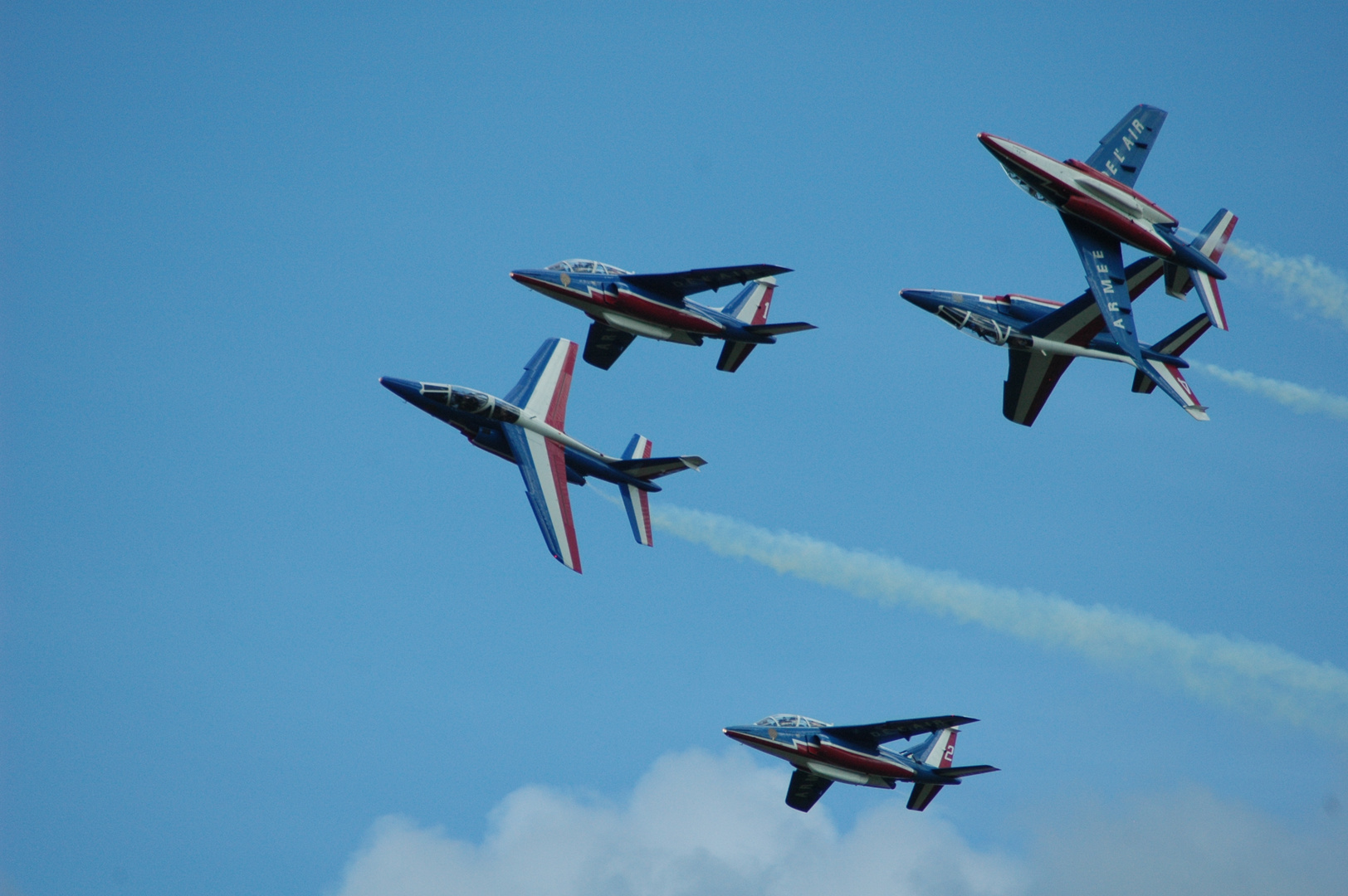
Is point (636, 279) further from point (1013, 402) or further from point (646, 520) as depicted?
point (1013, 402)

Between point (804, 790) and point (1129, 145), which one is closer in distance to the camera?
point (1129, 145)

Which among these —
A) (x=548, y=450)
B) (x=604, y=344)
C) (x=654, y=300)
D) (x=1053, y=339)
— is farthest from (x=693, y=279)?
(x=1053, y=339)

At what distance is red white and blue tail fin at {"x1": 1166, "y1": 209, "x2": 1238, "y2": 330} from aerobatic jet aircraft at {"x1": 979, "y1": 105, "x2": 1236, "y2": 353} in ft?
0.11

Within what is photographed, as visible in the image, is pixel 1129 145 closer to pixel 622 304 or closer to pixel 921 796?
pixel 622 304

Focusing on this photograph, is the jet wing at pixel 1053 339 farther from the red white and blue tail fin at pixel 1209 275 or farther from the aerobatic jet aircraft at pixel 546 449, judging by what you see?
the aerobatic jet aircraft at pixel 546 449

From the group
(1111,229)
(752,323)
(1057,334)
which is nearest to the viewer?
(1111,229)

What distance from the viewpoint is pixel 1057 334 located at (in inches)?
2201

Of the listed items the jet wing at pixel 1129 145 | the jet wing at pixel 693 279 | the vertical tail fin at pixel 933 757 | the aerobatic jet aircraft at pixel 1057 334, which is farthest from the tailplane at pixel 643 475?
the jet wing at pixel 1129 145

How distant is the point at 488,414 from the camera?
5797 centimetres

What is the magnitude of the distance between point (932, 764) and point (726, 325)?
21513 millimetres

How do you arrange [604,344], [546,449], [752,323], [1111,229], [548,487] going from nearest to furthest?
[1111,229] < [548,487] < [546,449] < [604,344] < [752,323]

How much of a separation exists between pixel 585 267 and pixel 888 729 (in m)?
22.8

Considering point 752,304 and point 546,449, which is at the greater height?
point 752,304

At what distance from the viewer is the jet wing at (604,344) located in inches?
2376
